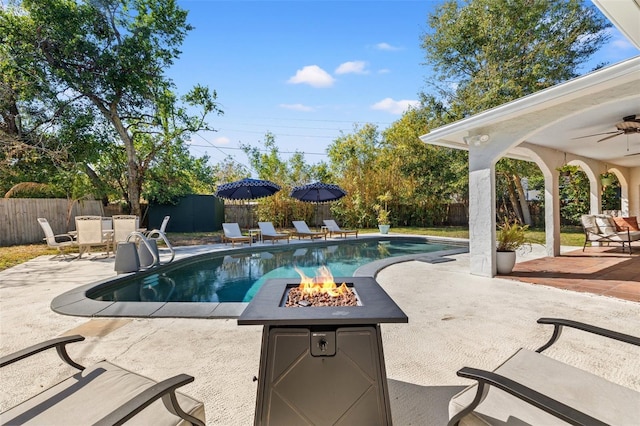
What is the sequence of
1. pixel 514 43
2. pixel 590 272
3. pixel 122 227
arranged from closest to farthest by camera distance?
pixel 590 272
pixel 122 227
pixel 514 43

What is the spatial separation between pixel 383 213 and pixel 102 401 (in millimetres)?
13639

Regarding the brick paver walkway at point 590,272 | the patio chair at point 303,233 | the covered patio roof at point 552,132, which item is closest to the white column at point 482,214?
the covered patio roof at point 552,132

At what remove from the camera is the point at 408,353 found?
8.73 ft

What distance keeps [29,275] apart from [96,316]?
3.90 m

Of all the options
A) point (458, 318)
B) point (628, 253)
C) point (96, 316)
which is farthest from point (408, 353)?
point (628, 253)

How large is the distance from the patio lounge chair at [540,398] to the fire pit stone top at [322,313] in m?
0.41

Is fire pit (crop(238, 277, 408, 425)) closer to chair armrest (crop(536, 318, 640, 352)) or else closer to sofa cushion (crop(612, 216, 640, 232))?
chair armrest (crop(536, 318, 640, 352))

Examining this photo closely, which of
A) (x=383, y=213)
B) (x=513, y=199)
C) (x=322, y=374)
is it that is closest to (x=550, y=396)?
(x=322, y=374)

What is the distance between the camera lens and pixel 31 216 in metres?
11.6

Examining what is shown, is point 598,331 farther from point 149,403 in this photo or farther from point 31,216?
point 31,216

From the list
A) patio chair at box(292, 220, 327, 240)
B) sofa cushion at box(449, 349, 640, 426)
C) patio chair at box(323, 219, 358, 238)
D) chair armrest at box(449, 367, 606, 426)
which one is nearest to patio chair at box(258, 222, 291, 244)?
patio chair at box(292, 220, 327, 240)

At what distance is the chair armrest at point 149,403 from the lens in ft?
3.43

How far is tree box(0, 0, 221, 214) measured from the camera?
1066cm

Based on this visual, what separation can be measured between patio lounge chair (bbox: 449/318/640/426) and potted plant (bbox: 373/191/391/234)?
1203 cm
